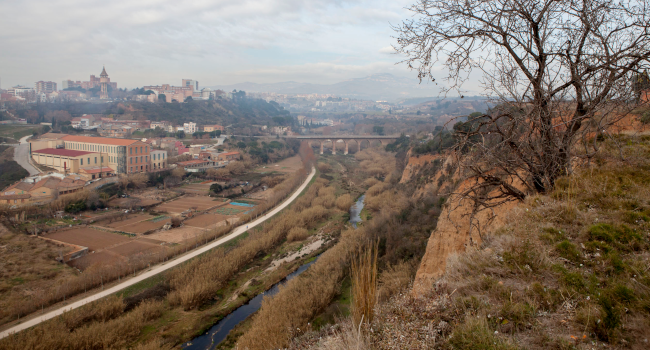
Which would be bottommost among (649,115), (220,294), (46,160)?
(220,294)

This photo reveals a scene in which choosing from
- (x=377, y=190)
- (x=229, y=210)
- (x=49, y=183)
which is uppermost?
(x=49, y=183)

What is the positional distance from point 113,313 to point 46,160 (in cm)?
3491

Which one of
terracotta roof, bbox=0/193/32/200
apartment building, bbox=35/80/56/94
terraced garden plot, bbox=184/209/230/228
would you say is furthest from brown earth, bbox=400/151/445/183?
apartment building, bbox=35/80/56/94

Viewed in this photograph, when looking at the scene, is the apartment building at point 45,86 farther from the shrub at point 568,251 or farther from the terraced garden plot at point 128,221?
the shrub at point 568,251

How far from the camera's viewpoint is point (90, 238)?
2195 centimetres

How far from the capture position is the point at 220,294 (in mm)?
16062

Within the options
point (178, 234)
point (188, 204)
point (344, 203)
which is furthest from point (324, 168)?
point (178, 234)

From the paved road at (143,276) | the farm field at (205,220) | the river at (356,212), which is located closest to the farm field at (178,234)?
the farm field at (205,220)

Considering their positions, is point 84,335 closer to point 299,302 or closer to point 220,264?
point 220,264

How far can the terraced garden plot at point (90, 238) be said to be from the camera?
20.9 metres

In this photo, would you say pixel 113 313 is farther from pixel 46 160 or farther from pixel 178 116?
pixel 178 116

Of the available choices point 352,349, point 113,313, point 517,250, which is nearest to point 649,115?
point 517,250

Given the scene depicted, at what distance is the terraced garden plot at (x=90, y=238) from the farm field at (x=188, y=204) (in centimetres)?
622

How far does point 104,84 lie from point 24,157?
84636 mm
